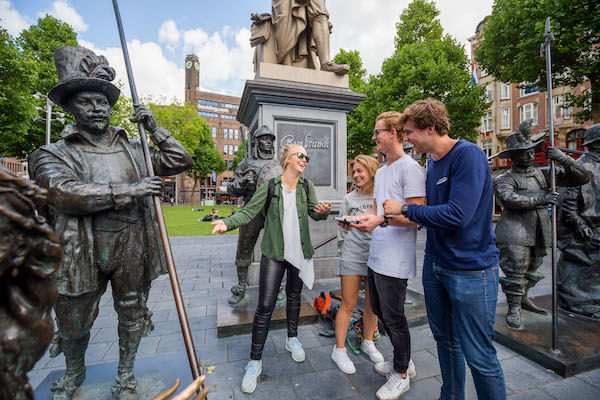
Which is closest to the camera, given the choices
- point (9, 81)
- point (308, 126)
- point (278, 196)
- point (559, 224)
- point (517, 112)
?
point (278, 196)

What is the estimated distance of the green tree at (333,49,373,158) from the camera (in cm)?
1930

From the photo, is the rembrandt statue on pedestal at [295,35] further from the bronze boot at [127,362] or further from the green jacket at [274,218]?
the bronze boot at [127,362]

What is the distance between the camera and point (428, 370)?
2811 millimetres

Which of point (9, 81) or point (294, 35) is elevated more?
point (9, 81)

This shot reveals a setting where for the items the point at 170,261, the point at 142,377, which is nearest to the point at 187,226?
the point at 142,377

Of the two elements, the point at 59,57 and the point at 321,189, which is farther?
the point at 321,189

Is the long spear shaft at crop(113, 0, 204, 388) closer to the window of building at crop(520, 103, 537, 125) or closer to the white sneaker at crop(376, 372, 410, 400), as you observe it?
the white sneaker at crop(376, 372, 410, 400)

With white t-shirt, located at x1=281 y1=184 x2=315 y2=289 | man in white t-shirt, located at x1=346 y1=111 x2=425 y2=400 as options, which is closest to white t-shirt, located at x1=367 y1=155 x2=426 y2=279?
man in white t-shirt, located at x1=346 y1=111 x2=425 y2=400

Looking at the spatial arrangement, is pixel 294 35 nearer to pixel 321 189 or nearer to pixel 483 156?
pixel 321 189

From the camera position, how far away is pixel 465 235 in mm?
1880

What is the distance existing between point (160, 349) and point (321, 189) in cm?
364

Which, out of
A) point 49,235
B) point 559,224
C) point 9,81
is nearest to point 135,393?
point 49,235

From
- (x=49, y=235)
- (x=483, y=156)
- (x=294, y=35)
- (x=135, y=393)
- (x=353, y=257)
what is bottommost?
(x=135, y=393)

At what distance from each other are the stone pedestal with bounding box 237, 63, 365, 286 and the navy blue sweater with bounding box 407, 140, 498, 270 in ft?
11.2
